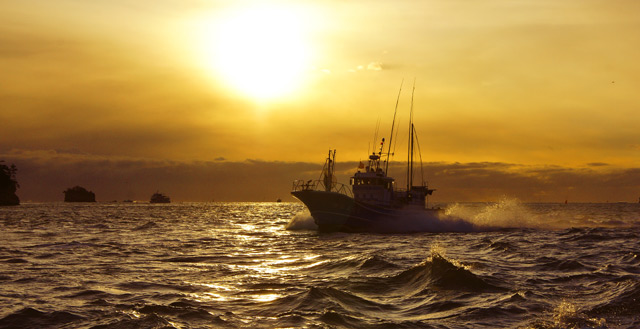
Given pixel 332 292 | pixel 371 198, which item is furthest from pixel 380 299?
pixel 371 198

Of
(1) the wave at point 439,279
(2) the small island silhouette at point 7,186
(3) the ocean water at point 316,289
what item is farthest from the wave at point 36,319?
(2) the small island silhouette at point 7,186

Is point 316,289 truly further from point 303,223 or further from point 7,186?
point 7,186

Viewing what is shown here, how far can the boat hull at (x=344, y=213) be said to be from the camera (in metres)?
53.6

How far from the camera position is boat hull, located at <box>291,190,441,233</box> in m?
53.6

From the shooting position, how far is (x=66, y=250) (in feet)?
109

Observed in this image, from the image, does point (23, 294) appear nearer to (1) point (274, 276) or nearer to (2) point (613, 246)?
(1) point (274, 276)

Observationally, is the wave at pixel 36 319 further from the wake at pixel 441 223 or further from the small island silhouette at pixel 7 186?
the small island silhouette at pixel 7 186

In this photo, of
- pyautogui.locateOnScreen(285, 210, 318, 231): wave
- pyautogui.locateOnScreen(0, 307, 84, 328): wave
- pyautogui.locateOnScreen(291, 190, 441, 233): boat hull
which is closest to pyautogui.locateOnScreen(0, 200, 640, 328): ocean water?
pyautogui.locateOnScreen(0, 307, 84, 328): wave

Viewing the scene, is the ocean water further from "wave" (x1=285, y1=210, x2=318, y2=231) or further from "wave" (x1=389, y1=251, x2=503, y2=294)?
"wave" (x1=285, y1=210, x2=318, y2=231)

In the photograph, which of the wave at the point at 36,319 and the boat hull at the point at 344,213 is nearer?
the wave at the point at 36,319

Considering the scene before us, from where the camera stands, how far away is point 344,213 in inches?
2120

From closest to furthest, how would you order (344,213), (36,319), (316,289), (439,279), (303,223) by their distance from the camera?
(36,319)
(316,289)
(439,279)
(344,213)
(303,223)

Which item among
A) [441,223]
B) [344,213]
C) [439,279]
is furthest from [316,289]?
[441,223]

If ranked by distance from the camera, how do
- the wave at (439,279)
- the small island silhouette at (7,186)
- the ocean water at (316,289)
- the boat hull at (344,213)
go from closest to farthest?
the ocean water at (316,289), the wave at (439,279), the boat hull at (344,213), the small island silhouette at (7,186)
